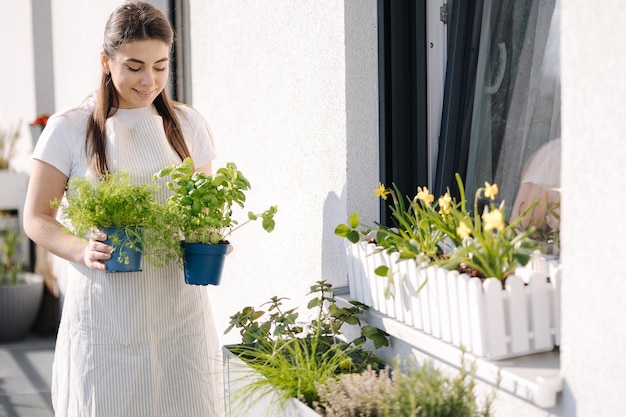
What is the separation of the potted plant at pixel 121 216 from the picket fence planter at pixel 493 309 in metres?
0.75

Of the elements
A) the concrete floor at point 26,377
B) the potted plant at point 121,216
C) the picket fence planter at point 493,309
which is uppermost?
the potted plant at point 121,216

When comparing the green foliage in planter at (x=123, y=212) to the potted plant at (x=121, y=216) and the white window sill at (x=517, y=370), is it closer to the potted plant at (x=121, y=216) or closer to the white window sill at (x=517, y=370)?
the potted plant at (x=121, y=216)

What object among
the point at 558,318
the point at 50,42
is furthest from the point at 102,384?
the point at 50,42

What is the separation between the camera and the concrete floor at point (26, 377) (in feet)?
15.3

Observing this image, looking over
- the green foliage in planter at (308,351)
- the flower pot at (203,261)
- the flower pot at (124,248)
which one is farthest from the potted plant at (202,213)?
the green foliage in planter at (308,351)

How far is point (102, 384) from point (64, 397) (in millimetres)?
163

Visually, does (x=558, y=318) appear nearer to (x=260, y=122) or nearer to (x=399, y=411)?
(x=399, y=411)

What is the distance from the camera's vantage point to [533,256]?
1.87 metres

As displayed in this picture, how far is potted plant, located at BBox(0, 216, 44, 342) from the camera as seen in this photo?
611 cm

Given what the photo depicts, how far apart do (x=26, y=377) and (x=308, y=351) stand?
11.5 feet

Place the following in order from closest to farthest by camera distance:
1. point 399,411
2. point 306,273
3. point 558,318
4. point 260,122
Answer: point 399,411
point 558,318
point 306,273
point 260,122
